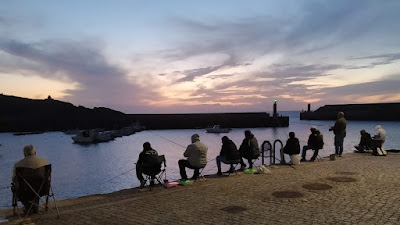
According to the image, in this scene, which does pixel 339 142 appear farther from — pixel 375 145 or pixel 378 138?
pixel 375 145

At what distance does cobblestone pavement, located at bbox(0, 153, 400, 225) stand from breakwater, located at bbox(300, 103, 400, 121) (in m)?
165

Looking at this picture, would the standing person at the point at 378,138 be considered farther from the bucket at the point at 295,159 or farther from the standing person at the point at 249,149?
the standing person at the point at 249,149

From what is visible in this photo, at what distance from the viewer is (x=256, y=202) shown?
8.19 metres

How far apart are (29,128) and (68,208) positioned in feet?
470

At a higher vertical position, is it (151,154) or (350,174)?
(151,154)

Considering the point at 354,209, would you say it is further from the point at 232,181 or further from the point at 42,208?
the point at 42,208

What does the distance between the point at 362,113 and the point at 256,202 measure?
574ft

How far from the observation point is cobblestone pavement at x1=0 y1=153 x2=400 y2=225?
22.7 ft

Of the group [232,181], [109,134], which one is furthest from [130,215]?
[109,134]

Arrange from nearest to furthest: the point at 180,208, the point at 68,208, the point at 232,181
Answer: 1. the point at 180,208
2. the point at 68,208
3. the point at 232,181

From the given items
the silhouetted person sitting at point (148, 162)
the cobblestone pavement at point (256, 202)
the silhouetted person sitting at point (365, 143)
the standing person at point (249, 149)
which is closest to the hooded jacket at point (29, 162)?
the cobblestone pavement at point (256, 202)

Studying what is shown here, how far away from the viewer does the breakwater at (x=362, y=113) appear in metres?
156

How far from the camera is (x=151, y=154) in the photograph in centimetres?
1020

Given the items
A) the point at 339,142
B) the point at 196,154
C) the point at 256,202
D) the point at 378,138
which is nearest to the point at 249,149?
the point at 196,154
